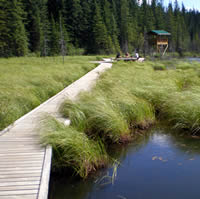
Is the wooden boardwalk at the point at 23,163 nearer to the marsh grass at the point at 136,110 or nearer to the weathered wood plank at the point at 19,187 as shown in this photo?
the weathered wood plank at the point at 19,187

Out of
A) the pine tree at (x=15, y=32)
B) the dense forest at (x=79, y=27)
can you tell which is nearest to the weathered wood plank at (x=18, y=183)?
the dense forest at (x=79, y=27)

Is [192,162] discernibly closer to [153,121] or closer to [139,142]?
[139,142]

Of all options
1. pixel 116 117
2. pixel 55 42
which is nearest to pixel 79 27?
pixel 55 42

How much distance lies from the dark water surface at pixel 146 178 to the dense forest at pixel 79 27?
2456cm

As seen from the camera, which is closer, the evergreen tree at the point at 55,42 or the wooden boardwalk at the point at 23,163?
the wooden boardwalk at the point at 23,163

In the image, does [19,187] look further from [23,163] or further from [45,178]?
[23,163]

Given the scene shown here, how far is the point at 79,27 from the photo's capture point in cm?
4731

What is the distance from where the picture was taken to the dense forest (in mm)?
33531

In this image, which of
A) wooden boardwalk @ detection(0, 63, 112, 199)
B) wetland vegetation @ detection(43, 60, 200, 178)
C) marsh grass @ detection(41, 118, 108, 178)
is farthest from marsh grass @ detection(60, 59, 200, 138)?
wooden boardwalk @ detection(0, 63, 112, 199)

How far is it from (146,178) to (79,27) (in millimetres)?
45996

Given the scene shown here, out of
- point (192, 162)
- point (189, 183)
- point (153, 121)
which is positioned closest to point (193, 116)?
point (153, 121)

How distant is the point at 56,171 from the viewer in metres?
4.10

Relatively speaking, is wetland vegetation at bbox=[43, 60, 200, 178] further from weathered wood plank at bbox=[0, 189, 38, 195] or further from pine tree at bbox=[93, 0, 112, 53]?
pine tree at bbox=[93, 0, 112, 53]

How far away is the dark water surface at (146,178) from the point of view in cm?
365
